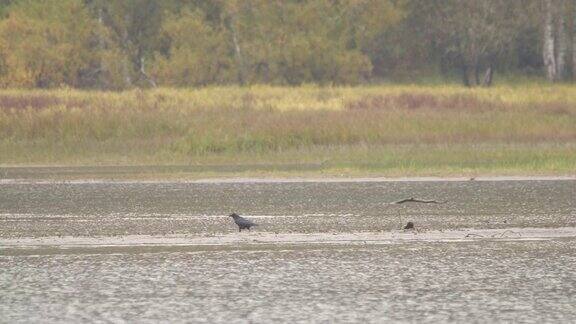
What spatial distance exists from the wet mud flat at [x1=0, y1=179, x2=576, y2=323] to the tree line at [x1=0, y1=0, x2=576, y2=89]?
3472 centimetres

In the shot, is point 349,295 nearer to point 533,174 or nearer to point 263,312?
point 263,312

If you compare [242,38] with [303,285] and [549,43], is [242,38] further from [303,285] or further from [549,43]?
[303,285]

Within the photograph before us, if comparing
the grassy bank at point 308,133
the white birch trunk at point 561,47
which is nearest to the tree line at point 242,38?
the white birch trunk at point 561,47

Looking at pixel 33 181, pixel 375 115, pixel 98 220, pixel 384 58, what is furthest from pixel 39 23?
pixel 98 220

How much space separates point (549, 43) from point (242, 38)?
43.3 feet

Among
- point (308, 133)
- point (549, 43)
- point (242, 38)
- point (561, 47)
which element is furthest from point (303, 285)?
point (561, 47)

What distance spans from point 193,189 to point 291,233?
19.8 ft

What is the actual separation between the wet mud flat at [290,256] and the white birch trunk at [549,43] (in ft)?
118

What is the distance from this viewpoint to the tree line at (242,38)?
5297 centimetres

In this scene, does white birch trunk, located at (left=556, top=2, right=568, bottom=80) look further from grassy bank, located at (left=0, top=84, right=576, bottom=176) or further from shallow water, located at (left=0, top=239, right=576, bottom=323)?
shallow water, located at (left=0, top=239, right=576, bottom=323)

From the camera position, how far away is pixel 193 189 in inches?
757

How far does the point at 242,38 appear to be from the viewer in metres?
54.9

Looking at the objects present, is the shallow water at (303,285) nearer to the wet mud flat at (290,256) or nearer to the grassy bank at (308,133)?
the wet mud flat at (290,256)

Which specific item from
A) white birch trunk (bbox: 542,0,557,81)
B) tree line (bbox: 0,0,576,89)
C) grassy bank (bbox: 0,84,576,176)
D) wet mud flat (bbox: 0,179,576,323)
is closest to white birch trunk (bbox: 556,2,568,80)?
tree line (bbox: 0,0,576,89)
